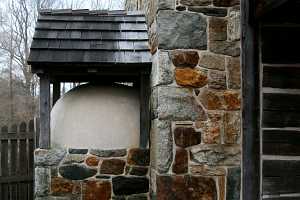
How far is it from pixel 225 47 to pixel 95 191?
2376 mm

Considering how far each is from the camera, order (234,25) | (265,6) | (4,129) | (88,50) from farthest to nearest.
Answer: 1. (4,129)
2. (88,50)
3. (234,25)
4. (265,6)

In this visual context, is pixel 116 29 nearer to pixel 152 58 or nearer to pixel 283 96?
pixel 152 58

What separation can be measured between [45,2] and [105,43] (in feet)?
47.1

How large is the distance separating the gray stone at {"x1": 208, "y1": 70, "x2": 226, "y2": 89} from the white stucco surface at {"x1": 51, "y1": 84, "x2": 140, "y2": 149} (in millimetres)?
1326

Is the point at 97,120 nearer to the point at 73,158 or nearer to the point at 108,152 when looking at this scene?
the point at 108,152

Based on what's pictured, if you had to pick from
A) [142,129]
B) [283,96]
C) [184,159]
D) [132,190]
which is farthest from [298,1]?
[132,190]

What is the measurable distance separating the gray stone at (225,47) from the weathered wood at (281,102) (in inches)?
24.8

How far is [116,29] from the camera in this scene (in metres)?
5.73

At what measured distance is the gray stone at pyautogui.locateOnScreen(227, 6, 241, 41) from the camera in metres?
4.80

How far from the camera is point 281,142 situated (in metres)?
4.53

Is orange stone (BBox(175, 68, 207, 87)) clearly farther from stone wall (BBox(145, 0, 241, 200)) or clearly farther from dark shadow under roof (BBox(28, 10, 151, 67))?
dark shadow under roof (BBox(28, 10, 151, 67))

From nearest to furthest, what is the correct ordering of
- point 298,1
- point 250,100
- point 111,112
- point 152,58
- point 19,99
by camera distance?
point 298,1 → point 250,100 → point 152,58 → point 111,112 → point 19,99

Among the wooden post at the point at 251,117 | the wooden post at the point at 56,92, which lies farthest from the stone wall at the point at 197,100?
the wooden post at the point at 56,92

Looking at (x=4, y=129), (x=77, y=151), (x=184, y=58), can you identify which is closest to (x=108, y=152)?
(x=77, y=151)
